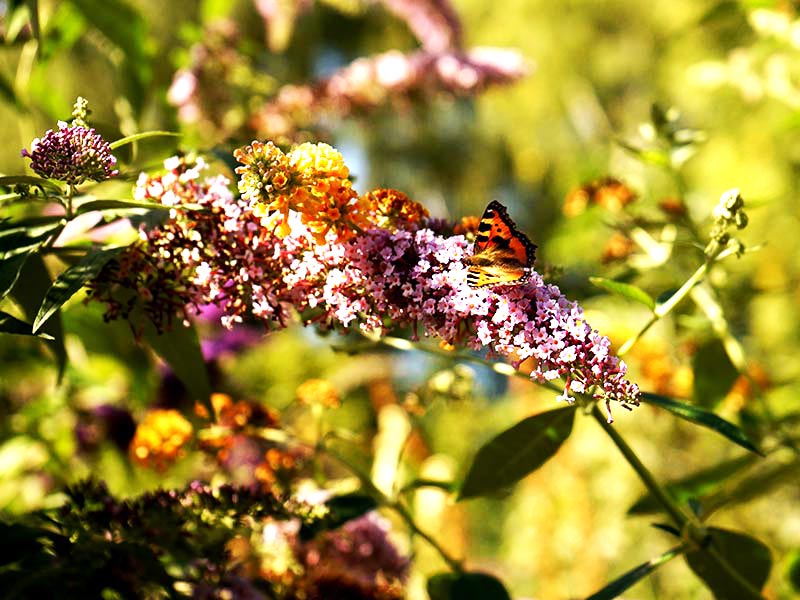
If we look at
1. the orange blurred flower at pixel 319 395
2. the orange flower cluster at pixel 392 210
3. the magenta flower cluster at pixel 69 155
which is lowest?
the magenta flower cluster at pixel 69 155

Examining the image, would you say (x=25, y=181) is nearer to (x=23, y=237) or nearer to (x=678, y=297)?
(x=23, y=237)

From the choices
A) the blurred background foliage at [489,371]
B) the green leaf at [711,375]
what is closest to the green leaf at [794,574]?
the blurred background foliage at [489,371]

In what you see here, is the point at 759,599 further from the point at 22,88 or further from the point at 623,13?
the point at 623,13

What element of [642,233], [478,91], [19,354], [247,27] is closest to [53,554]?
[19,354]

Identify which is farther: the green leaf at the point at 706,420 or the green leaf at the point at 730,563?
the green leaf at the point at 730,563

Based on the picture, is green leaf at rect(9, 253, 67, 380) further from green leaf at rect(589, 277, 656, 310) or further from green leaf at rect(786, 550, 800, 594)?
green leaf at rect(786, 550, 800, 594)

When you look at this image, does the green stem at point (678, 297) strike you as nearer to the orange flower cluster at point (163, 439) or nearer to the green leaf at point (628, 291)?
the green leaf at point (628, 291)

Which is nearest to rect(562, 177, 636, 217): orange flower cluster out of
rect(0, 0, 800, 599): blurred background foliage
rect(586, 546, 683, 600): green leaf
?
rect(0, 0, 800, 599): blurred background foliage
